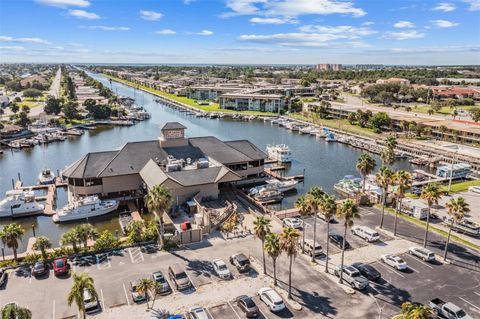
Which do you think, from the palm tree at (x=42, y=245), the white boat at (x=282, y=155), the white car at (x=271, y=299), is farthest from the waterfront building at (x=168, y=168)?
the white car at (x=271, y=299)

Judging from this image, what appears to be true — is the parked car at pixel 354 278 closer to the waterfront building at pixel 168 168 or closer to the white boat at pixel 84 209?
the waterfront building at pixel 168 168

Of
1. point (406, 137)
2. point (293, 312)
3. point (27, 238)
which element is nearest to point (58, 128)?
point (27, 238)

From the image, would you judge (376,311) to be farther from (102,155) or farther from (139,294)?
(102,155)

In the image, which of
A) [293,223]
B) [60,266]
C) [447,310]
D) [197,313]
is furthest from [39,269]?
[447,310]

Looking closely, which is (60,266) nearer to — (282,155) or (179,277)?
(179,277)

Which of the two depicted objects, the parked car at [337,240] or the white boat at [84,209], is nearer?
the parked car at [337,240]

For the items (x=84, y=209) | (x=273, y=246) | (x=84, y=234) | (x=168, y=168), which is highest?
(x=273, y=246)

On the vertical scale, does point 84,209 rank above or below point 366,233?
below
